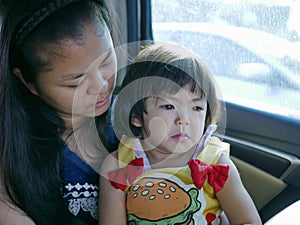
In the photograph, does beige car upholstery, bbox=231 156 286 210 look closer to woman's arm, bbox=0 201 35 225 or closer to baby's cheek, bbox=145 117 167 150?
baby's cheek, bbox=145 117 167 150

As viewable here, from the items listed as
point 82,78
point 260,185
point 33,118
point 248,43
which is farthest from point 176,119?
point 248,43

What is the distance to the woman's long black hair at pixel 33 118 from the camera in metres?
1.18

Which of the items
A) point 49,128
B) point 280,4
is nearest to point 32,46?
point 49,128

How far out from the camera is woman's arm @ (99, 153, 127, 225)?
1.25m

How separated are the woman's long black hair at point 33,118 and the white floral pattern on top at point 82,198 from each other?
21 mm

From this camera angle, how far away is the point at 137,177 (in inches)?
49.6

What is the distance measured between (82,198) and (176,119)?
13.1 inches

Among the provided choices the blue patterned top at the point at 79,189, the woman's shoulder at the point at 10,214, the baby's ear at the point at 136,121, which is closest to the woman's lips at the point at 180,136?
the baby's ear at the point at 136,121

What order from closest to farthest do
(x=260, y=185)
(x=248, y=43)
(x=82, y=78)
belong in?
(x=82, y=78)
(x=260, y=185)
(x=248, y=43)

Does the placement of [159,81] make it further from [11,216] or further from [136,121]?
[11,216]

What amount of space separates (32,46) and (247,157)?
0.83 metres

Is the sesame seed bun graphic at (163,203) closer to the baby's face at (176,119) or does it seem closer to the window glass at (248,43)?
the baby's face at (176,119)

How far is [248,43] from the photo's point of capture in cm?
177

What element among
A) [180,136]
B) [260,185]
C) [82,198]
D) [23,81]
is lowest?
[260,185]
